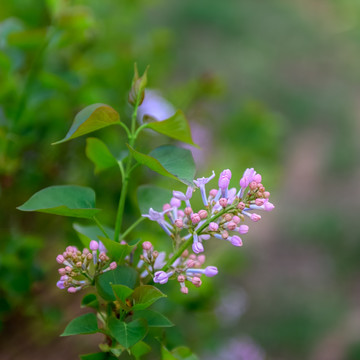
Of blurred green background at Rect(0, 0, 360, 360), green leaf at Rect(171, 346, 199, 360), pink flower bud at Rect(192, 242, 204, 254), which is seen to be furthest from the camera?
blurred green background at Rect(0, 0, 360, 360)

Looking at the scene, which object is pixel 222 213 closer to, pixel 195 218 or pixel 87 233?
pixel 195 218

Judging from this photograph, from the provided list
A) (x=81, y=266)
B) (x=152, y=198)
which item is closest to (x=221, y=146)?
(x=152, y=198)

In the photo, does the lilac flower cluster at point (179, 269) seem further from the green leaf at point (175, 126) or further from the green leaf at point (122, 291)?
the green leaf at point (175, 126)

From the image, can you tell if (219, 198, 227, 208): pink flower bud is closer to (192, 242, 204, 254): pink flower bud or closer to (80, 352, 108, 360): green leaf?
(192, 242, 204, 254): pink flower bud

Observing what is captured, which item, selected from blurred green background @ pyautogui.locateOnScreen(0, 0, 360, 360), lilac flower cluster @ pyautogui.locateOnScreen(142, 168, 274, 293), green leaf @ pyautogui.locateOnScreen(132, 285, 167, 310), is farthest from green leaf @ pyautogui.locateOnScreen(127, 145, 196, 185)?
blurred green background @ pyautogui.locateOnScreen(0, 0, 360, 360)

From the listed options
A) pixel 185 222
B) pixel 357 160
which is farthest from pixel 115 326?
pixel 357 160

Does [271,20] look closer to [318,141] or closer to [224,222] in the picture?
[318,141]
